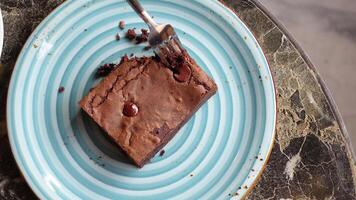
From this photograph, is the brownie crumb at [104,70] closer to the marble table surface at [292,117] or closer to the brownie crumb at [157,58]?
the brownie crumb at [157,58]

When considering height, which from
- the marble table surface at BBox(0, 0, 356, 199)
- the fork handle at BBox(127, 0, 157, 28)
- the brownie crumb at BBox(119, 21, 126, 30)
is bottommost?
the marble table surface at BBox(0, 0, 356, 199)

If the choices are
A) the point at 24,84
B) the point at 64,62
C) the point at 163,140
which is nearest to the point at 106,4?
the point at 64,62

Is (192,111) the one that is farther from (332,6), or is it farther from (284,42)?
(332,6)

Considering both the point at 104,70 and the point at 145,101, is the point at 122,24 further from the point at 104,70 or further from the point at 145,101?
the point at 145,101

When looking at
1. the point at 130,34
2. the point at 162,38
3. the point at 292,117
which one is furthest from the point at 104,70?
the point at 292,117

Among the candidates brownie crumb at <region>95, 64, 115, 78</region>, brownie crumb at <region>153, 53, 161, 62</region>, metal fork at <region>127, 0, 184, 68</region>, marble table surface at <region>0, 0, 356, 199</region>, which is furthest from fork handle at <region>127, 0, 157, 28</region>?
marble table surface at <region>0, 0, 356, 199</region>

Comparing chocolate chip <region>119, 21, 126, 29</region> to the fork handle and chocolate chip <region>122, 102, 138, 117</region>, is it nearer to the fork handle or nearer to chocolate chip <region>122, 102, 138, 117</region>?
the fork handle
